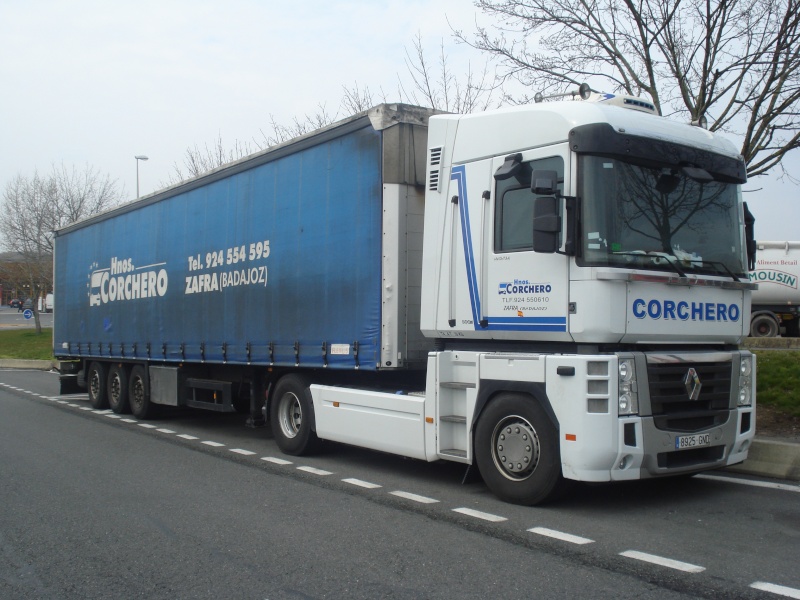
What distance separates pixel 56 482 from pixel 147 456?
6.13 ft

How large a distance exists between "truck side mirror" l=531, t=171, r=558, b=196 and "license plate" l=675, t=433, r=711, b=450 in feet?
7.37

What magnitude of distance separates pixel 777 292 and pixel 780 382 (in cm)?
1501

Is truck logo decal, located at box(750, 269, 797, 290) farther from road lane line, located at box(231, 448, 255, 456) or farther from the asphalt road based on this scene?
road lane line, located at box(231, 448, 255, 456)

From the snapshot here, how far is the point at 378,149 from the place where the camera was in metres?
8.87

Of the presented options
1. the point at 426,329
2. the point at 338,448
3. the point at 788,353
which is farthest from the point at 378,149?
the point at 788,353

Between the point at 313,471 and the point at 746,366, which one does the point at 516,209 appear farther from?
the point at 313,471

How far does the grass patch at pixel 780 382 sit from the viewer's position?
1052 centimetres

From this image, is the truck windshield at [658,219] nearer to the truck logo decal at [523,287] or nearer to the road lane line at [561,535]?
the truck logo decal at [523,287]

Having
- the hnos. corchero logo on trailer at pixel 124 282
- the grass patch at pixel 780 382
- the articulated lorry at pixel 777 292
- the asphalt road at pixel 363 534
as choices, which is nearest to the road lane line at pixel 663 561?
the asphalt road at pixel 363 534

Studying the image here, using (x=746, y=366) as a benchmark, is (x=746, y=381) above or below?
below

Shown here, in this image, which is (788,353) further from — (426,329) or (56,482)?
(56,482)

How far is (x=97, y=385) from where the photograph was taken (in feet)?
54.6

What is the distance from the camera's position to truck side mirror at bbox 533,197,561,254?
6.68 metres

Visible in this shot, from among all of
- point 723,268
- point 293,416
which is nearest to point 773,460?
point 723,268
